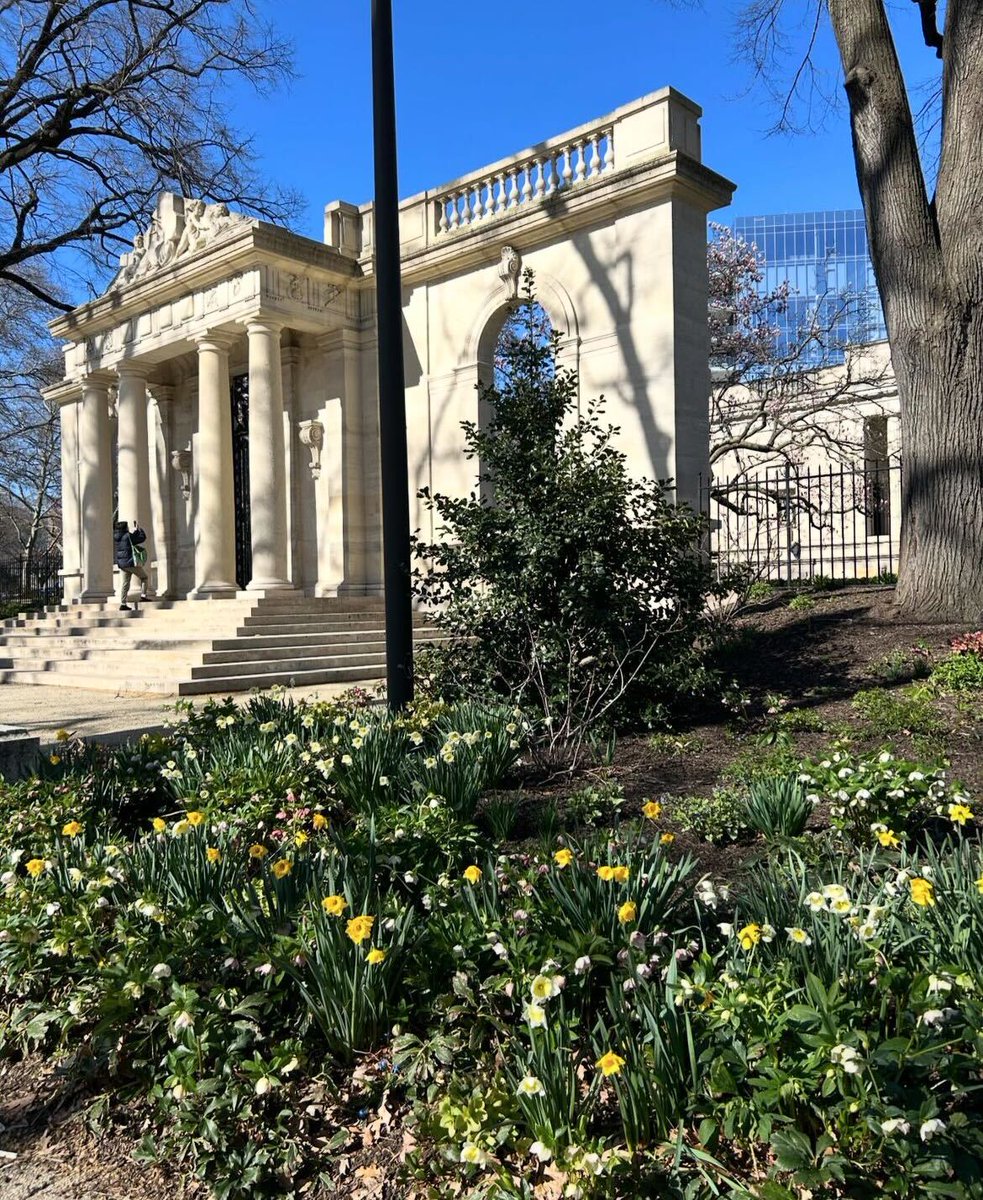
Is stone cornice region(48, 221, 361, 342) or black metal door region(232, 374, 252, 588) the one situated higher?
stone cornice region(48, 221, 361, 342)

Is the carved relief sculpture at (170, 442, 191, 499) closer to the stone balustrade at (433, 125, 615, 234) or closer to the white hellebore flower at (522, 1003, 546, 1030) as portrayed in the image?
the stone balustrade at (433, 125, 615, 234)

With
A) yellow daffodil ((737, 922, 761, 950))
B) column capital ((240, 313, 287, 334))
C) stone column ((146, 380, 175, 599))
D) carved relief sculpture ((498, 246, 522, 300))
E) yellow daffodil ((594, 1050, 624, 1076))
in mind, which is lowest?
yellow daffodil ((594, 1050, 624, 1076))

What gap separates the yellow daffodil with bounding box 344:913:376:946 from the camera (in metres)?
2.33

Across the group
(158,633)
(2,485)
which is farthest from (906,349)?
(2,485)

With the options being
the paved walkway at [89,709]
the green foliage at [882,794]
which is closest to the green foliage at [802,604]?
the paved walkway at [89,709]

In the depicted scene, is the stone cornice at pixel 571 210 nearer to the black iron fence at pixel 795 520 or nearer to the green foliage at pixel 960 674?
the black iron fence at pixel 795 520

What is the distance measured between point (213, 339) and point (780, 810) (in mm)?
14455

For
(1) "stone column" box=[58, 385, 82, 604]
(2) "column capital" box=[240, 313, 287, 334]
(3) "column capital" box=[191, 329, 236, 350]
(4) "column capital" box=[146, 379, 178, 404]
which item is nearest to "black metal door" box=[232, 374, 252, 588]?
(4) "column capital" box=[146, 379, 178, 404]

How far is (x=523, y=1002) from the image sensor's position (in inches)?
89.3

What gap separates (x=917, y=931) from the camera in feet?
7.52

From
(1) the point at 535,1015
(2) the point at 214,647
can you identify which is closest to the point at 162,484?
(2) the point at 214,647

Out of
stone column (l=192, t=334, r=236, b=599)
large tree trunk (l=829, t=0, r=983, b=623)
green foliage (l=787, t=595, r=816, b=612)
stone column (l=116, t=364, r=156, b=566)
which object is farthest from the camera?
stone column (l=116, t=364, r=156, b=566)

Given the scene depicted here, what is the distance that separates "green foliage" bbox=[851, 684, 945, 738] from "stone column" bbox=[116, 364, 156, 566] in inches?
616

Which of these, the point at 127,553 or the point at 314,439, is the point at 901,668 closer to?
the point at 314,439
